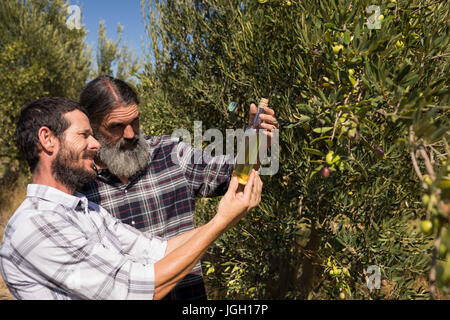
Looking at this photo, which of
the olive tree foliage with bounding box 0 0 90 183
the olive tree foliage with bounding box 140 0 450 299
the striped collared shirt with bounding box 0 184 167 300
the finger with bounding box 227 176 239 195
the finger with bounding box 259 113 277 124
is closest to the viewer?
the striped collared shirt with bounding box 0 184 167 300

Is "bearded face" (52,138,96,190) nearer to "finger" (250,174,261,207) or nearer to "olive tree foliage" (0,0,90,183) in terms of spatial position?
"finger" (250,174,261,207)

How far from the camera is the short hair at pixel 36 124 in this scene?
1.84 metres

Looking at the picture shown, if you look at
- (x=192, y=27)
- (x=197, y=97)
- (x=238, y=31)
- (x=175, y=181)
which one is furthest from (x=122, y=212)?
(x=192, y=27)

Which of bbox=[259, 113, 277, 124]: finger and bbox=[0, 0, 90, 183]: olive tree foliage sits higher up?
bbox=[0, 0, 90, 183]: olive tree foliage

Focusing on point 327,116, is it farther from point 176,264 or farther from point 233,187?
point 176,264

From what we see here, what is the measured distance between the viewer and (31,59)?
34.6ft

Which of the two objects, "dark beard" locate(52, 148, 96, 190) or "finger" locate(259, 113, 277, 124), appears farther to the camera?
"finger" locate(259, 113, 277, 124)

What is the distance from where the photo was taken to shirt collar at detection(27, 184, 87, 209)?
5.51 ft

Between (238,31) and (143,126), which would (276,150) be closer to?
(238,31)

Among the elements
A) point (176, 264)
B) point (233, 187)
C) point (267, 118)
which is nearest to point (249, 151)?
point (267, 118)

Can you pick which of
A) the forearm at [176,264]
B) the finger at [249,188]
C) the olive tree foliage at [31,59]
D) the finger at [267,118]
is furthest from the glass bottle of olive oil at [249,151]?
the olive tree foliage at [31,59]

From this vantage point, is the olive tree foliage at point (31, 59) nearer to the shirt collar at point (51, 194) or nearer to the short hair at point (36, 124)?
the short hair at point (36, 124)

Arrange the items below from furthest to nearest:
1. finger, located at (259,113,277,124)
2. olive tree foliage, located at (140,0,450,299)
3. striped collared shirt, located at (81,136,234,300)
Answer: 1. striped collared shirt, located at (81,136,234,300)
2. finger, located at (259,113,277,124)
3. olive tree foliage, located at (140,0,450,299)

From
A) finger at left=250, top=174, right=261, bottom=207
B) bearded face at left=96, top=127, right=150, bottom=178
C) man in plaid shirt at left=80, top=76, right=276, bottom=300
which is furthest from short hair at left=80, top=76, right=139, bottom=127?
finger at left=250, top=174, right=261, bottom=207
